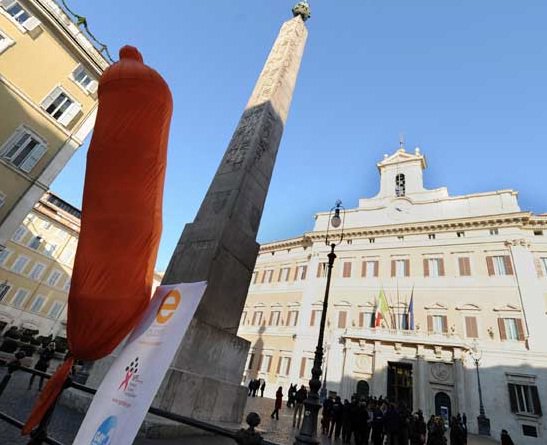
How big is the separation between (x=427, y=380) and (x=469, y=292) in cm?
643

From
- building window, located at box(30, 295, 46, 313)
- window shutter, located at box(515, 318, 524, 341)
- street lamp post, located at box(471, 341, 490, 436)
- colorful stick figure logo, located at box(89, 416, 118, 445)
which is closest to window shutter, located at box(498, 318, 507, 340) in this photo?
window shutter, located at box(515, 318, 524, 341)

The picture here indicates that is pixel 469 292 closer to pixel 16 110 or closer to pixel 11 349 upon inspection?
pixel 11 349

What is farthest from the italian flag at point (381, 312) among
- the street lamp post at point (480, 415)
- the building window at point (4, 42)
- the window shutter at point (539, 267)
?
the building window at point (4, 42)

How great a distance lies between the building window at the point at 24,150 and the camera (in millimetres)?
14048

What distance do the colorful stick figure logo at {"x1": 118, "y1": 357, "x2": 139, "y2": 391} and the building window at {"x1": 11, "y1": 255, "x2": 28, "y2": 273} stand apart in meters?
31.5

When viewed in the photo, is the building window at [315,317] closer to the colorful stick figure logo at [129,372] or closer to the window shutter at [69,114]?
the window shutter at [69,114]

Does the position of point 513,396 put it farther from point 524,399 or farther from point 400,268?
point 400,268

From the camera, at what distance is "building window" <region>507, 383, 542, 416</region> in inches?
636

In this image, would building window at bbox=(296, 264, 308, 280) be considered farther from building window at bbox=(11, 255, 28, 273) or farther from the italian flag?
building window at bbox=(11, 255, 28, 273)

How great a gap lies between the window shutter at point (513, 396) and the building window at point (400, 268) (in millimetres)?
8457

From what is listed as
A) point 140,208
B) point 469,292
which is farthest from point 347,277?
point 140,208

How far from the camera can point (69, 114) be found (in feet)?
54.0

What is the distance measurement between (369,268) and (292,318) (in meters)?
7.62

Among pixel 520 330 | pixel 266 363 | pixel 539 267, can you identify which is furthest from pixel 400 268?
pixel 266 363
